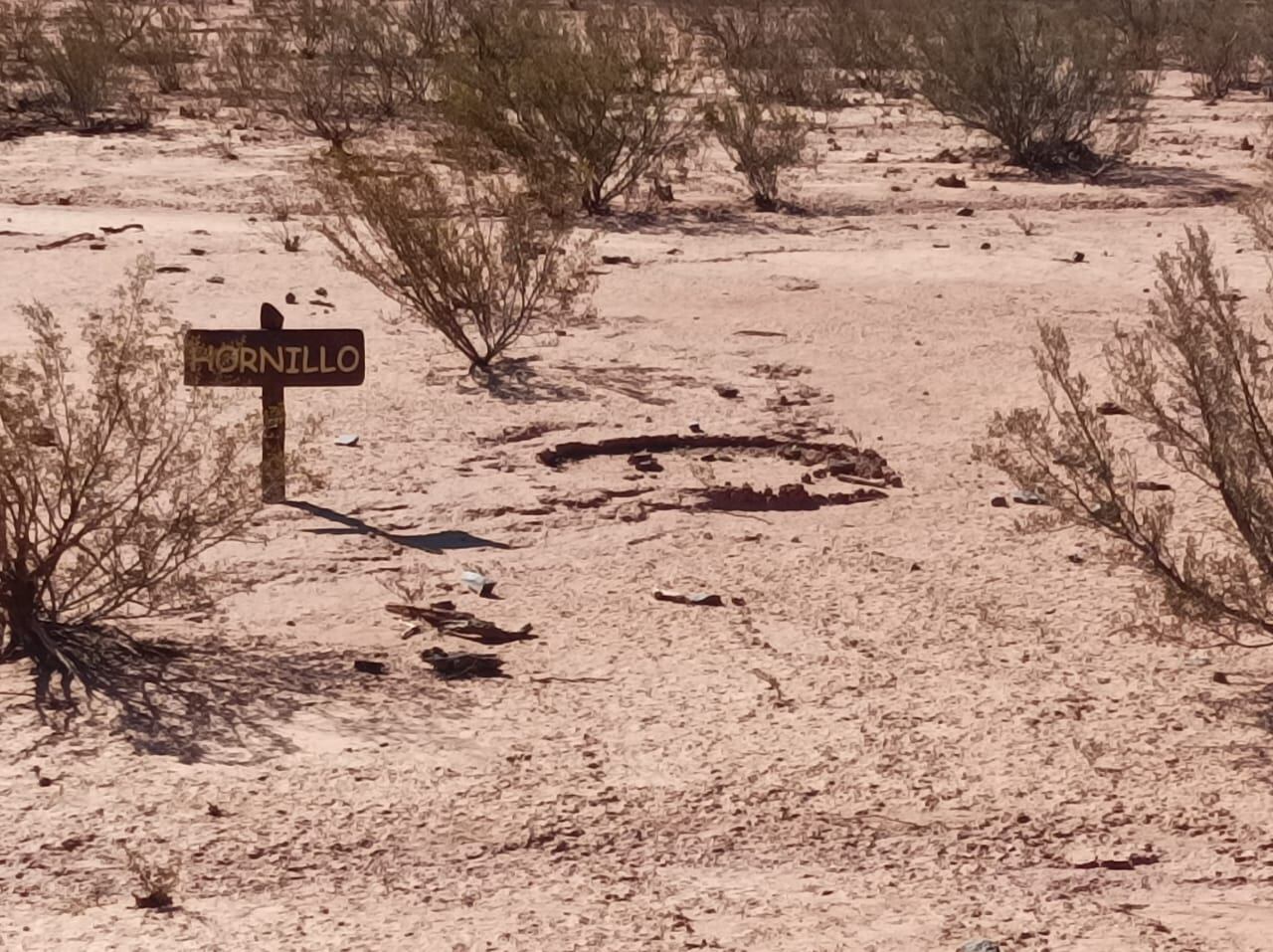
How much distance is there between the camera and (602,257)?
13344 millimetres

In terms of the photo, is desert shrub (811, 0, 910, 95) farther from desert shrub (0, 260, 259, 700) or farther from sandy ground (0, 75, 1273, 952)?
desert shrub (0, 260, 259, 700)

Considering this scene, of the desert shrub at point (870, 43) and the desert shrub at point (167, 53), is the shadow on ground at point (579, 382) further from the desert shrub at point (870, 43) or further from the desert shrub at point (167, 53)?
the desert shrub at point (167, 53)

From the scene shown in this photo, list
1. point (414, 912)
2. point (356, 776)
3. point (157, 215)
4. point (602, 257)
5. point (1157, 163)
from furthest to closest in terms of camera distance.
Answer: point (1157, 163) < point (157, 215) < point (602, 257) < point (356, 776) < point (414, 912)

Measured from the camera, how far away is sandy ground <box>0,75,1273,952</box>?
4.79 m

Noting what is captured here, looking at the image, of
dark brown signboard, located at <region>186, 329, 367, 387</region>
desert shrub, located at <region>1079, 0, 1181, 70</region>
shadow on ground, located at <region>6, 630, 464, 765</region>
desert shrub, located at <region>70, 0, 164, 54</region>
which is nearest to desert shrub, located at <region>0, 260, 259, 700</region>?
shadow on ground, located at <region>6, 630, 464, 765</region>

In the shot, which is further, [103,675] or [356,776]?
[103,675]

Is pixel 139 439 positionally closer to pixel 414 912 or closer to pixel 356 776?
pixel 356 776

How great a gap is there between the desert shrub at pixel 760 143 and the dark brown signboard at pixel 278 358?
841 centimetres

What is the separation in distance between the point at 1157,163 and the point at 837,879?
47.2 feet

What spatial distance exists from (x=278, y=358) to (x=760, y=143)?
29.6 ft

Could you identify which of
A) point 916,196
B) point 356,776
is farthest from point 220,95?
point 356,776

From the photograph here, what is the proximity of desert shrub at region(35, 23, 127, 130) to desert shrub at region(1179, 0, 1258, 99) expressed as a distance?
12347mm

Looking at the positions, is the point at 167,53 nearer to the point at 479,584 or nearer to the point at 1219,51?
the point at 1219,51

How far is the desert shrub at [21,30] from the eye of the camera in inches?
925
